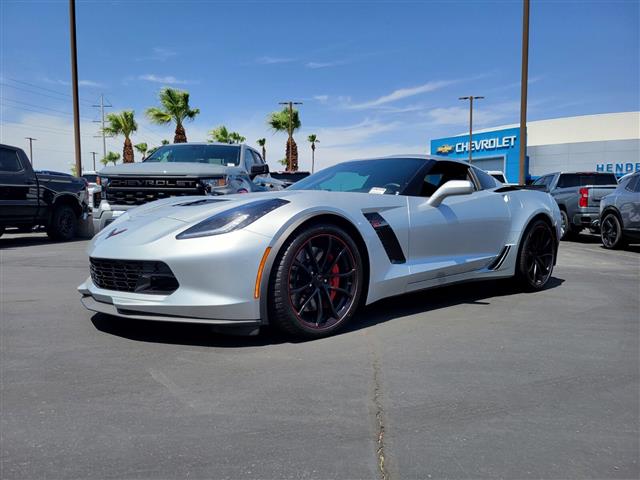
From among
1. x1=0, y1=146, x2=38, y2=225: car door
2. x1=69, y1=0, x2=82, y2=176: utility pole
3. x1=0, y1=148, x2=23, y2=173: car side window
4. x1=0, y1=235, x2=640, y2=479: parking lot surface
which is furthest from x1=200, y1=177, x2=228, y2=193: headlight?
x1=69, y1=0, x2=82, y2=176: utility pole

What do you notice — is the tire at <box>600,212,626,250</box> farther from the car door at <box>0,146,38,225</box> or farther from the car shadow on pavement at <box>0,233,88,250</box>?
the car door at <box>0,146,38,225</box>

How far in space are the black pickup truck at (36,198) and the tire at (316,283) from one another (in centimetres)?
804

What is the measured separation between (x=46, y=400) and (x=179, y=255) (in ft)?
3.45

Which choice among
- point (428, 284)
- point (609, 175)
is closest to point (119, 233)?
point (428, 284)

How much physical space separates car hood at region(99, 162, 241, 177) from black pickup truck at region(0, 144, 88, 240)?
341 centimetres

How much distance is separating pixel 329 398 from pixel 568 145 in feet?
133

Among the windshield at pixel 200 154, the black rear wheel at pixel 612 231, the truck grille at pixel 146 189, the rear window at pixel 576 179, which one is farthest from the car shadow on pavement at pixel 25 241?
the rear window at pixel 576 179

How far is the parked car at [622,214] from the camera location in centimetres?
958

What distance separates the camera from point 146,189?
23.5ft

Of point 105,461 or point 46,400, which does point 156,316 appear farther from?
point 105,461

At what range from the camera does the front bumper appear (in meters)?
3.18

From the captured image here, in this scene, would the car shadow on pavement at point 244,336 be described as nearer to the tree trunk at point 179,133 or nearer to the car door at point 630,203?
the car door at point 630,203

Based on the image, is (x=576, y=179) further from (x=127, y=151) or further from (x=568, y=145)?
(x=127, y=151)

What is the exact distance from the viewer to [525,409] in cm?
247
